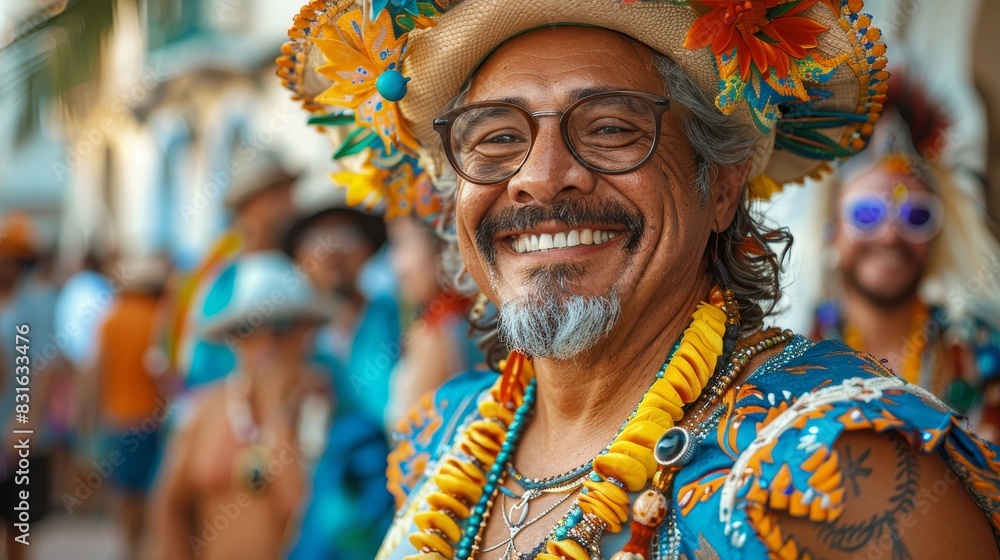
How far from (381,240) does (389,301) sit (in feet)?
1.82

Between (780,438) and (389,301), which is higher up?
(780,438)

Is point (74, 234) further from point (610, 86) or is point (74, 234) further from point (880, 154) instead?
point (610, 86)

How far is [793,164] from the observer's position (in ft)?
8.49

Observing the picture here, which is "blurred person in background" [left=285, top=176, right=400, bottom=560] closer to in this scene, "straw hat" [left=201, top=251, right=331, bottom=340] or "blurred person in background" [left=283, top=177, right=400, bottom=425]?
"blurred person in background" [left=283, top=177, right=400, bottom=425]

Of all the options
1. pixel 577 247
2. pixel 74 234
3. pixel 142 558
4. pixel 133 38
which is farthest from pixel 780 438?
pixel 74 234

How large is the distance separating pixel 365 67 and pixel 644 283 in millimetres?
849

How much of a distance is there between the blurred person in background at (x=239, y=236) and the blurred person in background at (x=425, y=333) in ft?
4.54

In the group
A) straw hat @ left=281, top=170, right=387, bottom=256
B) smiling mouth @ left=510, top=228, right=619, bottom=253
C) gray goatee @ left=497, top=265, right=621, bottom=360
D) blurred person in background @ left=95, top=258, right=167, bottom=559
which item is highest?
smiling mouth @ left=510, top=228, right=619, bottom=253

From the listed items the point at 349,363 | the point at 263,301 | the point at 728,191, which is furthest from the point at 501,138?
the point at 349,363

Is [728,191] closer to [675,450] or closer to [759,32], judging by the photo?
[759,32]

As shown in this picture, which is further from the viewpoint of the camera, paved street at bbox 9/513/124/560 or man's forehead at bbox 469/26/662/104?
paved street at bbox 9/513/124/560

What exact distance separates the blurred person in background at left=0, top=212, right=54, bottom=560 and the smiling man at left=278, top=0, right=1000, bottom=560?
4.22 metres

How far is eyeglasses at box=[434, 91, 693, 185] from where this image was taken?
2.11 meters

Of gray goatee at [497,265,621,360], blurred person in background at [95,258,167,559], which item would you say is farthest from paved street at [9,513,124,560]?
gray goatee at [497,265,621,360]
